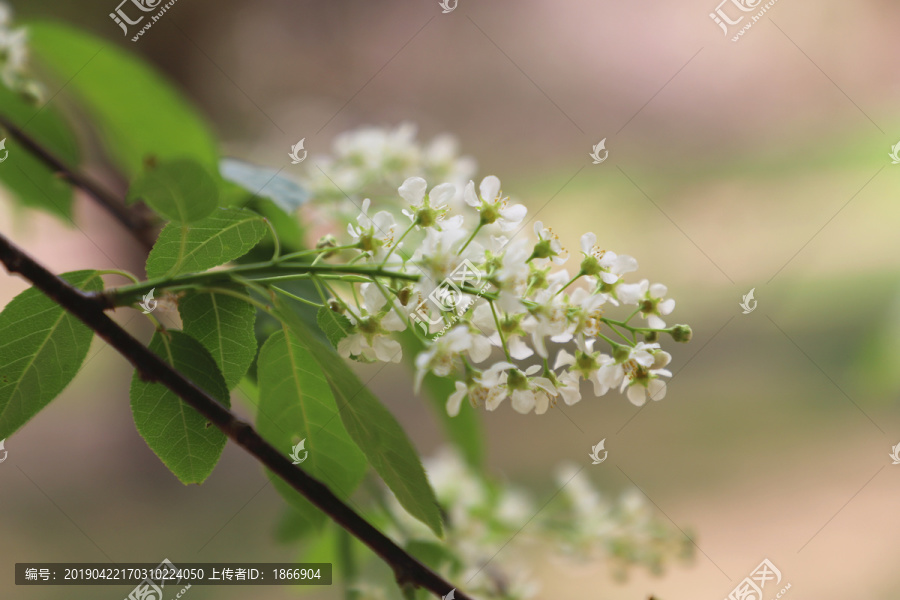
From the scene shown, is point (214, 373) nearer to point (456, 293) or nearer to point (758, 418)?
point (456, 293)

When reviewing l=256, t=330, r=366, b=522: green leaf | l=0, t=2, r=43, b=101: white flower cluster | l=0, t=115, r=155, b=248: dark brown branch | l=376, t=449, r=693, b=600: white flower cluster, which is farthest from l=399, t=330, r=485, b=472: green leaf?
l=0, t=2, r=43, b=101: white flower cluster

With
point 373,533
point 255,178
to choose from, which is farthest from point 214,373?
point 255,178

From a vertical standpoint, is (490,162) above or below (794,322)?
above

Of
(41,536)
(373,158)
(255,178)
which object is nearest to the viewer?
(255,178)

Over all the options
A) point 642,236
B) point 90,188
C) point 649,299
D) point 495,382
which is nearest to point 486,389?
point 495,382

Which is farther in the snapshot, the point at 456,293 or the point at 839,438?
the point at 839,438

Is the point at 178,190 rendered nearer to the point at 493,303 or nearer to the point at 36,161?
the point at 493,303

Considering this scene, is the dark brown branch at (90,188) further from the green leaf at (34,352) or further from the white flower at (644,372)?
the white flower at (644,372)
